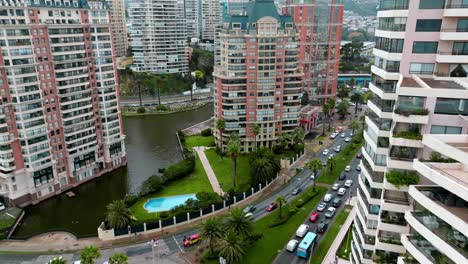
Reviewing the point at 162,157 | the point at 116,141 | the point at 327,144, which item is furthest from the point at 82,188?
the point at 327,144

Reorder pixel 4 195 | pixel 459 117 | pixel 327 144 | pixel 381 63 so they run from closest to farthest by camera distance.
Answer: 1. pixel 459 117
2. pixel 381 63
3. pixel 4 195
4. pixel 327 144

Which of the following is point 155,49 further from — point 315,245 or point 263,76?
point 315,245

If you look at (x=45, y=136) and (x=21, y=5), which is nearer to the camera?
(x=21, y=5)

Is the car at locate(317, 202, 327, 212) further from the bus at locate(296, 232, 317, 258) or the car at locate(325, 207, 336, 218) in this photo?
the bus at locate(296, 232, 317, 258)

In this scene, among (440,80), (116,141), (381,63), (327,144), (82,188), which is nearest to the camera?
(440,80)

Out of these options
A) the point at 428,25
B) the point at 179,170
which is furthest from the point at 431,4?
the point at 179,170

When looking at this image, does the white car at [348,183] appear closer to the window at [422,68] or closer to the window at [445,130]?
the window at [422,68]

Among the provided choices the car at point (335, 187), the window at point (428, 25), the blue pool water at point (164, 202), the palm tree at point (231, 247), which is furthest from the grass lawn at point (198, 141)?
the window at point (428, 25)
